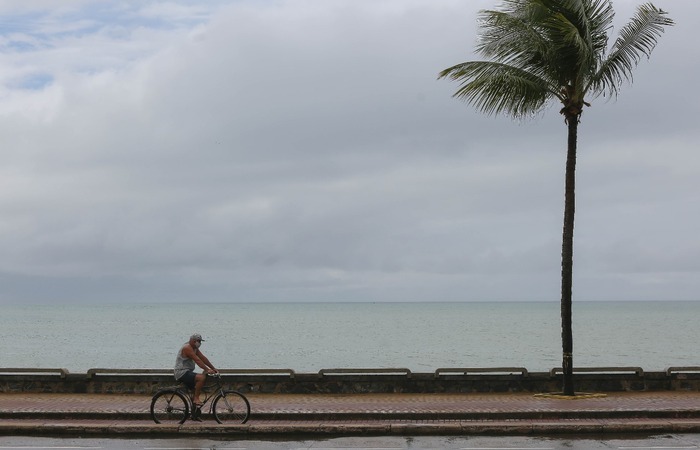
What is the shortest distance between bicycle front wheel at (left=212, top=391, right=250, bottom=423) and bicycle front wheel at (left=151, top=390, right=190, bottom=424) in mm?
661

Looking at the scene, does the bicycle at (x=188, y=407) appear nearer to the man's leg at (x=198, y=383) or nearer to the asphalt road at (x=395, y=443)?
the man's leg at (x=198, y=383)

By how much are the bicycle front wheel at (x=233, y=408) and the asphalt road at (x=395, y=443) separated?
1.16 m

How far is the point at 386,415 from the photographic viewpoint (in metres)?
17.7

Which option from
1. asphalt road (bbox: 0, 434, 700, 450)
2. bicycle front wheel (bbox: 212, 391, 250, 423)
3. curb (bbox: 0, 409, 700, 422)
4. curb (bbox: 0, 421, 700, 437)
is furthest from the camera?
curb (bbox: 0, 409, 700, 422)

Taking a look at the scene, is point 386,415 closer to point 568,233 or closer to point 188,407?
point 188,407

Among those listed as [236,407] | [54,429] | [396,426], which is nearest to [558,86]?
[396,426]

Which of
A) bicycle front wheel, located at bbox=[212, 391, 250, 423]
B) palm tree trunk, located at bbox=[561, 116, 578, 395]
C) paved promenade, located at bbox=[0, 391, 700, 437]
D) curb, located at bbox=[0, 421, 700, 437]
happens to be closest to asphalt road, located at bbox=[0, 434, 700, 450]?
curb, located at bbox=[0, 421, 700, 437]

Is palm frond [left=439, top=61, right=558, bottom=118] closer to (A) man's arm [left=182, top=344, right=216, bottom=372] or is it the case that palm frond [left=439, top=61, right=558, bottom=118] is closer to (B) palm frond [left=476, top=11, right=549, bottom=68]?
(B) palm frond [left=476, top=11, right=549, bottom=68]

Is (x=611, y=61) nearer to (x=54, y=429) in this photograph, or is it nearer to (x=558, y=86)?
(x=558, y=86)

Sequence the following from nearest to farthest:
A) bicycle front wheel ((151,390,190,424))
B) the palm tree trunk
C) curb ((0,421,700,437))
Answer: curb ((0,421,700,437))
bicycle front wheel ((151,390,190,424))
the palm tree trunk

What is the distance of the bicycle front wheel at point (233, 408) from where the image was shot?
1723cm

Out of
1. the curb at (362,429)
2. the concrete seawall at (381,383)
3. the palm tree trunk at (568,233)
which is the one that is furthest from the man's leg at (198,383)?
the palm tree trunk at (568,233)

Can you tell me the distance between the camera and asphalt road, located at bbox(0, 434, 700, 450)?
15.1 metres

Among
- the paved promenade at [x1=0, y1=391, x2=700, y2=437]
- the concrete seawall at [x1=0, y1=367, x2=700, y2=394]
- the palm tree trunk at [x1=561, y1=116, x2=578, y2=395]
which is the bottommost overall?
the paved promenade at [x1=0, y1=391, x2=700, y2=437]
